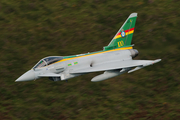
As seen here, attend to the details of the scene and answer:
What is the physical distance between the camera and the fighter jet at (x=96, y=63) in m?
22.6

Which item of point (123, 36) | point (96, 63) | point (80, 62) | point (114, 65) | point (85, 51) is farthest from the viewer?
point (85, 51)

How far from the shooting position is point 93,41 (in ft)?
106

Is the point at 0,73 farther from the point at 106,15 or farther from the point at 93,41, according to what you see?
the point at 106,15

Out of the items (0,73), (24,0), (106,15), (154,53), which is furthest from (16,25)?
(154,53)

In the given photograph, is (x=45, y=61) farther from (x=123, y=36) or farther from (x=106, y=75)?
(x=123, y=36)

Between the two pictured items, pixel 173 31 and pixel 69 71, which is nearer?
pixel 69 71

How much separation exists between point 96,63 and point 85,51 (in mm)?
7148

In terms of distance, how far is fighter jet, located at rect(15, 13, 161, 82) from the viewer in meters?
22.6

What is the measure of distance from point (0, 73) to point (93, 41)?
11.0 m

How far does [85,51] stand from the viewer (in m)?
31.1

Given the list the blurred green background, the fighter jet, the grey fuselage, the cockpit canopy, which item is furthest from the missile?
the cockpit canopy

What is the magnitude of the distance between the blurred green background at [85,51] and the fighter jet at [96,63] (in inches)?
112

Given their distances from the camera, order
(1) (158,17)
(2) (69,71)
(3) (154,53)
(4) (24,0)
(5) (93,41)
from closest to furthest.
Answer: (2) (69,71) < (3) (154,53) < (5) (93,41) < (1) (158,17) < (4) (24,0)

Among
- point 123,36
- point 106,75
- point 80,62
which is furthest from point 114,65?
point 123,36
